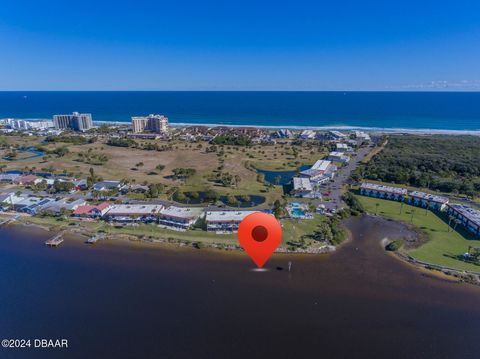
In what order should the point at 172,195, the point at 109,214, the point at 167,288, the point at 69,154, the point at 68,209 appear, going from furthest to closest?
1. the point at 69,154
2. the point at 172,195
3. the point at 68,209
4. the point at 109,214
5. the point at 167,288

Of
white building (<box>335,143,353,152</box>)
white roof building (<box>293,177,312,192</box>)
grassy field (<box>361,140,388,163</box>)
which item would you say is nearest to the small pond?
white roof building (<box>293,177,312,192</box>)

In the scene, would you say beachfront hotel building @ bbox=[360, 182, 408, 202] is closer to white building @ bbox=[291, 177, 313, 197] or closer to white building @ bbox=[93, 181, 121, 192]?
white building @ bbox=[291, 177, 313, 197]

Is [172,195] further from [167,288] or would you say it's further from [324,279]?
[324,279]

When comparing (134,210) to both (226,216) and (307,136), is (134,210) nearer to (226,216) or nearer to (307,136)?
(226,216)

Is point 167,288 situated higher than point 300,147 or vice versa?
point 300,147

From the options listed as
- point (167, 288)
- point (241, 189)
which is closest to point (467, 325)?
point (167, 288)

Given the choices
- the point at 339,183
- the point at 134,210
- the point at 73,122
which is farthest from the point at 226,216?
the point at 73,122
